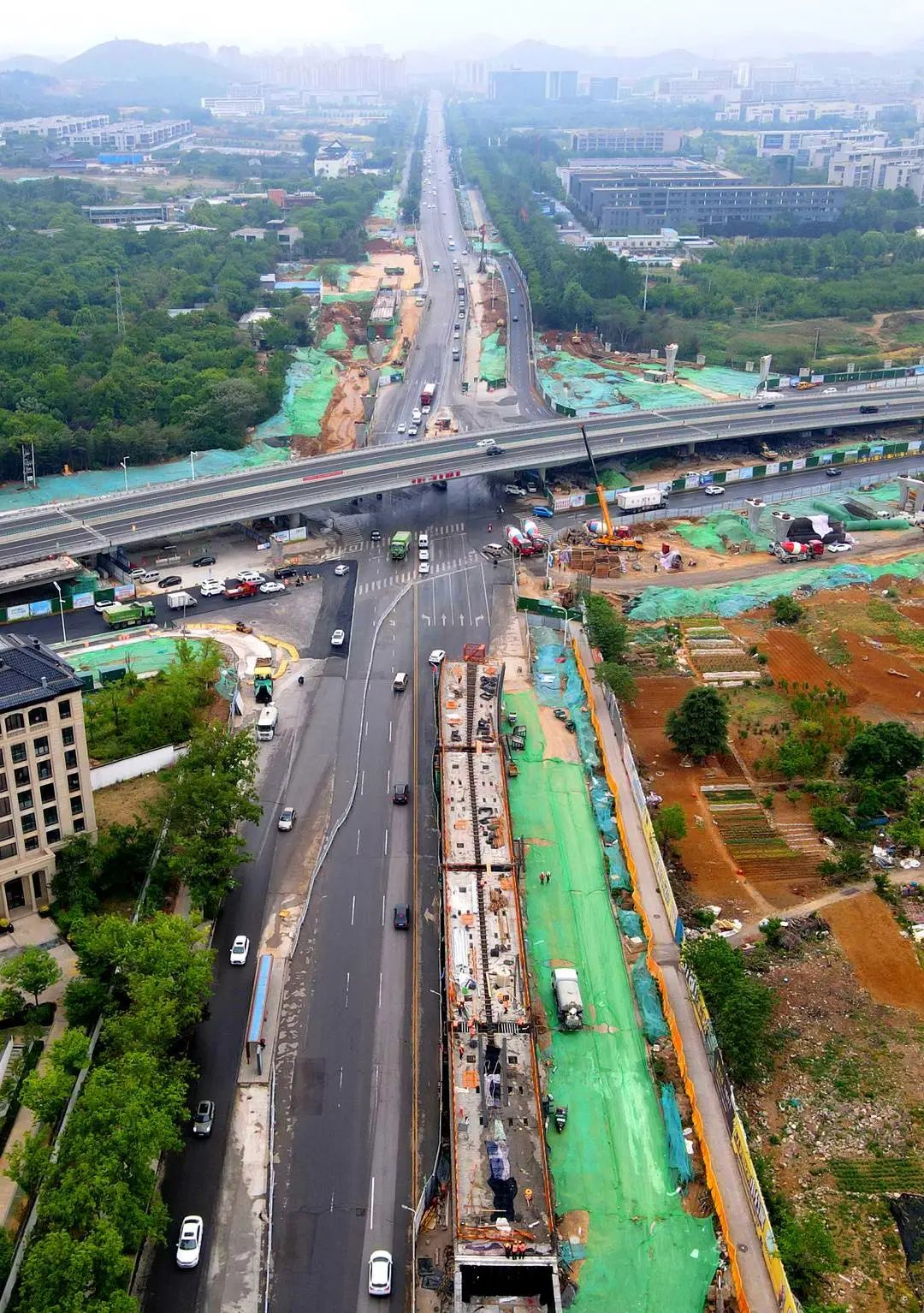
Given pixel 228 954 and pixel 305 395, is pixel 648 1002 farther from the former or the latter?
pixel 305 395

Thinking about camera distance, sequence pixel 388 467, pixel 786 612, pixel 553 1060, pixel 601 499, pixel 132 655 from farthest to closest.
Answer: pixel 388 467, pixel 601 499, pixel 786 612, pixel 132 655, pixel 553 1060

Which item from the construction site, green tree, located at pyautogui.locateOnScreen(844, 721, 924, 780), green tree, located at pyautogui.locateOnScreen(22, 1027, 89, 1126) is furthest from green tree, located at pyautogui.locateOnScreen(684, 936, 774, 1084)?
green tree, located at pyautogui.locateOnScreen(22, 1027, 89, 1126)

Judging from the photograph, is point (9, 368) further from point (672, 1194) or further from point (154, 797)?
point (672, 1194)

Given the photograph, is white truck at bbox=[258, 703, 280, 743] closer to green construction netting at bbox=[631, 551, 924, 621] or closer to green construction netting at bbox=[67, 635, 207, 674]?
green construction netting at bbox=[67, 635, 207, 674]

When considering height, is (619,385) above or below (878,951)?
above

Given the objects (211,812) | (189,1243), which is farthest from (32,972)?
(189,1243)

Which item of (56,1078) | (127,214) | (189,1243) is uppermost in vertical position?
(127,214)

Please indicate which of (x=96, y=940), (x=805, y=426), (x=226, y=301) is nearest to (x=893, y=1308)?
(x=96, y=940)
